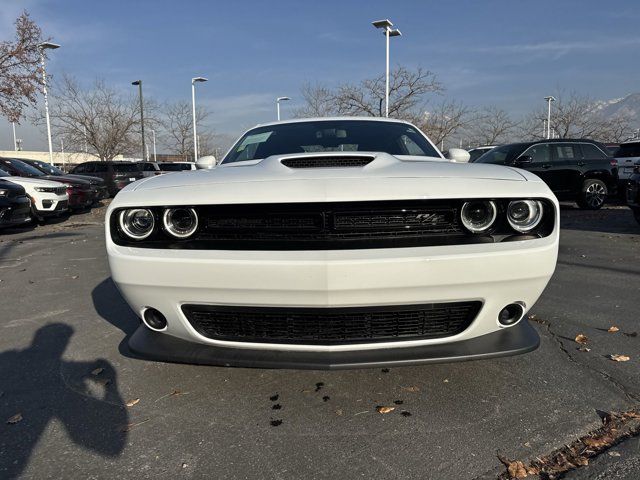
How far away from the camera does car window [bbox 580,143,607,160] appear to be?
1165 cm

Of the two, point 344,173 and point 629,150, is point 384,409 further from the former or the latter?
point 629,150

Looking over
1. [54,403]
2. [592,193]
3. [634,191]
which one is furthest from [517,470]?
[592,193]

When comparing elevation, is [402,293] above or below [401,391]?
above

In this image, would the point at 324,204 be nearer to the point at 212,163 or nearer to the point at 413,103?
the point at 212,163

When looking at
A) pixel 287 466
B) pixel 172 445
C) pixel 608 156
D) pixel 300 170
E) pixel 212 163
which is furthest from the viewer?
pixel 608 156

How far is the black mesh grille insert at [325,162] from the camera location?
98.8 inches

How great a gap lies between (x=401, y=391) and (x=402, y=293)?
768 millimetres

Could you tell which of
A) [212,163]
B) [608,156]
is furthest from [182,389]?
[608,156]

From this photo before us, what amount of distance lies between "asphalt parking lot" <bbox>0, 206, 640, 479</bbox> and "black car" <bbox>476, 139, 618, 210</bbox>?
845 centimetres

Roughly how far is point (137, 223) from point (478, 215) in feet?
5.45

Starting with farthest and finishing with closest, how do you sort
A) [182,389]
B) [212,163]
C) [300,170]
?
[212,163], [182,389], [300,170]

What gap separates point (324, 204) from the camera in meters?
2.05

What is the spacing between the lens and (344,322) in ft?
6.91

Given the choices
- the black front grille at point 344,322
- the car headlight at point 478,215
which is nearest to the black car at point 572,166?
the car headlight at point 478,215
